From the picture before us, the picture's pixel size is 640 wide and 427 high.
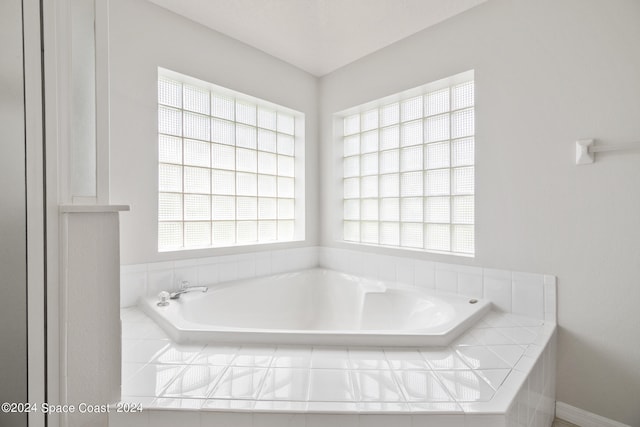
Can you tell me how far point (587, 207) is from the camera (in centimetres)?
152

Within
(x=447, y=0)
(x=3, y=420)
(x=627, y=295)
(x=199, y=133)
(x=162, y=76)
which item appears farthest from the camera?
(x=199, y=133)

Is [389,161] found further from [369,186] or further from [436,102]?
[436,102]

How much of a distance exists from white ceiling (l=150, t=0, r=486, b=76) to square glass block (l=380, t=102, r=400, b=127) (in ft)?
1.60

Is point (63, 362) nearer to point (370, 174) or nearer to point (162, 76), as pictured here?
point (162, 76)

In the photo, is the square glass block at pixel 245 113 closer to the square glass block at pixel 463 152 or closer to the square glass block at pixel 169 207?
the square glass block at pixel 169 207

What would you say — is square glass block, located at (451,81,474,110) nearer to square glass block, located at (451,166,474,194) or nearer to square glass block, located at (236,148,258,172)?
square glass block, located at (451,166,474,194)

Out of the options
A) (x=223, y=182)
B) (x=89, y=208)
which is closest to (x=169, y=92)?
(x=223, y=182)

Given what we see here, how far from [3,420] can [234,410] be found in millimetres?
637

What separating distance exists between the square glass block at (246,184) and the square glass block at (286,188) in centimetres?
28

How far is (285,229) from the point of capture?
287 centimetres

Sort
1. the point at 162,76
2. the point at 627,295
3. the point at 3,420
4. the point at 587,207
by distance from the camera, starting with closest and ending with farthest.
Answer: the point at 3,420 → the point at 627,295 → the point at 587,207 → the point at 162,76

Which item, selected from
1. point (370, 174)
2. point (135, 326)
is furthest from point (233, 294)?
point (370, 174)

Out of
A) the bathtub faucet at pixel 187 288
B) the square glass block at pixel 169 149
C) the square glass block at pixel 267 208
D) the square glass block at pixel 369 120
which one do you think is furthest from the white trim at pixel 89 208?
the square glass block at pixel 369 120

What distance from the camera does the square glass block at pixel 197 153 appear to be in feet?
7.15
